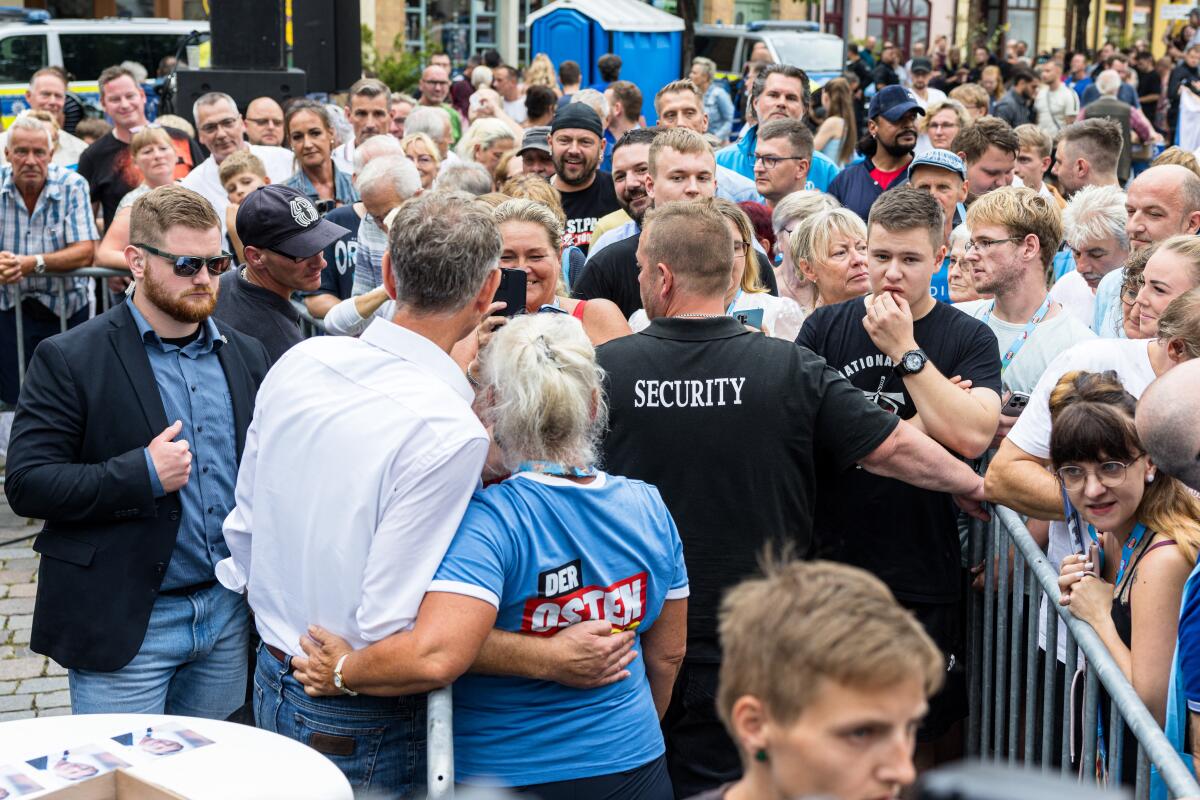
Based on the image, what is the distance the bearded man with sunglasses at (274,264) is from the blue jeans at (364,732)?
1.84m

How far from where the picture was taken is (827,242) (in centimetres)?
481

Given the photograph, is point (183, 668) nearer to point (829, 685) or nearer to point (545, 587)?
point (545, 587)

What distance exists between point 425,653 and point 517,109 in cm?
1548

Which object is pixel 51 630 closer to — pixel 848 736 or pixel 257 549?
pixel 257 549

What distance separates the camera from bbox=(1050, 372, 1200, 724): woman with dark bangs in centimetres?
295

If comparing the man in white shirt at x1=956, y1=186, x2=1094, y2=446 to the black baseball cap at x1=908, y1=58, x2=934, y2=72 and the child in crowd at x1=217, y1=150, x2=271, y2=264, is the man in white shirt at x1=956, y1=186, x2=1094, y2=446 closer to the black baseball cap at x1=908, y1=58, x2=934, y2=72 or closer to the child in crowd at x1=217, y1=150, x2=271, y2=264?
the child in crowd at x1=217, y1=150, x2=271, y2=264

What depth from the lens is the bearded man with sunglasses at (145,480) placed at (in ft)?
11.7

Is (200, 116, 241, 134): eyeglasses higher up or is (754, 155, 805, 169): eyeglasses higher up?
(200, 116, 241, 134): eyeglasses

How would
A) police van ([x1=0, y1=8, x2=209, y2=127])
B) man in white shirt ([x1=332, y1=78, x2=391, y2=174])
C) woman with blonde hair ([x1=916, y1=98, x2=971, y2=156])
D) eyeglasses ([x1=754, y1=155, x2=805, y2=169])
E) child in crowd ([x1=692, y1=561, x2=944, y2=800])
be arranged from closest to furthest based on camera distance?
child in crowd ([x1=692, y1=561, x2=944, y2=800]), eyeglasses ([x1=754, y1=155, x2=805, y2=169]), woman with blonde hair ([x1=916, y1=98, x2=971, y2=156]), man in white shirt ([x1=332, y1=78, x2=391, y2=174]), police van ([x1=0, y1=8, x2=209, y2=127])

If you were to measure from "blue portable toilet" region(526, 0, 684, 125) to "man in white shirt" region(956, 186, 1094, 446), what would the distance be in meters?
17.8

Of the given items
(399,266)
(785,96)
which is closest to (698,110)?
(785,96)

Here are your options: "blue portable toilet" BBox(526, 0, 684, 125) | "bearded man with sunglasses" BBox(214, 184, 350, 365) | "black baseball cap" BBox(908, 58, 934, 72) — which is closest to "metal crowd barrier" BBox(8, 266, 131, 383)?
"bearded man with sunglasses" BBox(214, 184, 350, 365)

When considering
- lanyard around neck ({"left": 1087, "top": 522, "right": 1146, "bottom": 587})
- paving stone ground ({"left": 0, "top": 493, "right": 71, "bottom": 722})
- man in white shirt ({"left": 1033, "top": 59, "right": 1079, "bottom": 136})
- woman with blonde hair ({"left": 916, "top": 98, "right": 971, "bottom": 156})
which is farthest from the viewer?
man in white shirt ({"left": 1033, "top": 59, "right": 1079, "bottom": 136})

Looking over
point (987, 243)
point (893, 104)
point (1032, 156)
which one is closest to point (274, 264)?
point (987, 243)
